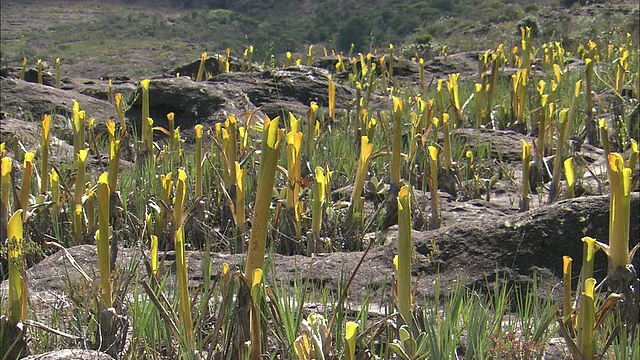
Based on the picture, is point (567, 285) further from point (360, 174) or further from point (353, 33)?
point (353, 33)

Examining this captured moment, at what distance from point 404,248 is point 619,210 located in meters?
0.47

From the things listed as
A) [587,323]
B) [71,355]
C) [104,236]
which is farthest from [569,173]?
[71,355]

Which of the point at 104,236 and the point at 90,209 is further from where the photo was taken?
the point at 90,209

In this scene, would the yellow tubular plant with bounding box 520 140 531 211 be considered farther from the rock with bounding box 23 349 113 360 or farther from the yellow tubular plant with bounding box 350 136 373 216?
the rock with bounding box 23 349 113 360

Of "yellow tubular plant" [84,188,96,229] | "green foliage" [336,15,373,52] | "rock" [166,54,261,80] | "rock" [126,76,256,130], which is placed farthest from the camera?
"green foliage" [336,15,373,52]

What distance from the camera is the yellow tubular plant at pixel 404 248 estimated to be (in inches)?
52.7

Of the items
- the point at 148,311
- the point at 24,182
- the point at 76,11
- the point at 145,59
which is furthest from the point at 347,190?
the point at 76,11

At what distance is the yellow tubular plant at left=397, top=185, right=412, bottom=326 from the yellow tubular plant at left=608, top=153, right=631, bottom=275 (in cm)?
44

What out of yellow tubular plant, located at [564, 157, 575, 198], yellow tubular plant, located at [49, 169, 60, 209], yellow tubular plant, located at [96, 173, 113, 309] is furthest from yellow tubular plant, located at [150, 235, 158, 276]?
yellow tubular plant, located at [564, 157, 575, 198]

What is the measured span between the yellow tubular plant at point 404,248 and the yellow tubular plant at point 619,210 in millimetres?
437

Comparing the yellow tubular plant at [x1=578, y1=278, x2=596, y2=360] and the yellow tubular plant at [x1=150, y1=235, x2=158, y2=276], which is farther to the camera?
the yellow tubular plant at [x1=150, y1=235, x2=158, y2=276]

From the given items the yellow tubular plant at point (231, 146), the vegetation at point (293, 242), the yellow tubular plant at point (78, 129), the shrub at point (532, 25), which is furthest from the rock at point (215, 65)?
the shrub at point (532, 25)

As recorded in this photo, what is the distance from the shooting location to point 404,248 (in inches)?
53.2

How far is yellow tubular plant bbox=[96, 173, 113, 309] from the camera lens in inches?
56.9
